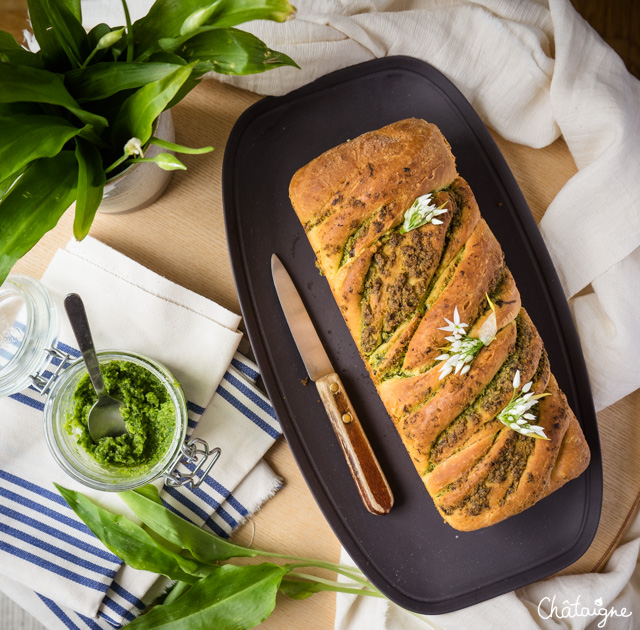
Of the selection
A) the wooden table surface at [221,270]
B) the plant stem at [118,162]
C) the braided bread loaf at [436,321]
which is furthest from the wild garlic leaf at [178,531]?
the plant stem at [118,162]

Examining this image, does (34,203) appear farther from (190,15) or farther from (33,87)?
(190,15)

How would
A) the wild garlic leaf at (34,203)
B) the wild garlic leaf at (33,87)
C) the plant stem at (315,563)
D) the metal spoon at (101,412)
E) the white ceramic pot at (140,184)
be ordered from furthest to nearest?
the plant stem at (315,563)
the metal spoon at (101,412)
the white ceramic pot at (140,184)
the wild garlic leaf at (34,203)
the wild garlic leaf at (33,87)

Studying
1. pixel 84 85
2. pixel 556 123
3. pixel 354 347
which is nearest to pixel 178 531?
pixel 354 347

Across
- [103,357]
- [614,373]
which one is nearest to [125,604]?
[103,357]

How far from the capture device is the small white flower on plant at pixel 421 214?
1498 millimetres

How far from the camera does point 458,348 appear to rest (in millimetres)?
1470

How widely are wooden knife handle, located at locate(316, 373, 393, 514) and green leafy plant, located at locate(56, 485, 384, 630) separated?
1.00 feet

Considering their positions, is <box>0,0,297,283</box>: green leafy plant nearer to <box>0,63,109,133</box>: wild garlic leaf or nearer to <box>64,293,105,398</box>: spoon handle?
<box>0,63,109,133</box>: wild garlic leaf

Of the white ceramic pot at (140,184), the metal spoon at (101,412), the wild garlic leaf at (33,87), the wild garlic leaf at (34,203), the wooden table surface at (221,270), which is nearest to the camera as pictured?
the wild garlic leaf at (33,87)

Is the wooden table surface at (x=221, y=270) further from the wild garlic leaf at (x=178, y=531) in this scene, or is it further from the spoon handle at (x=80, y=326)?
the spoon handle at (x=80, y=326)

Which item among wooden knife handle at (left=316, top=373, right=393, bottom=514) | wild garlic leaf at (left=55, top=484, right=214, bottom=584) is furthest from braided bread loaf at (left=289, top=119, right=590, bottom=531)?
wild garlic leaf at (left=55, top=484, right=214, bottom=584)

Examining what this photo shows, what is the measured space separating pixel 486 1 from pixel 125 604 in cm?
213

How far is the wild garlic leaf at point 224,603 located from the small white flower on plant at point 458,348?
0.75 metres

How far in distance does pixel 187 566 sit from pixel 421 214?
45.3 inches
